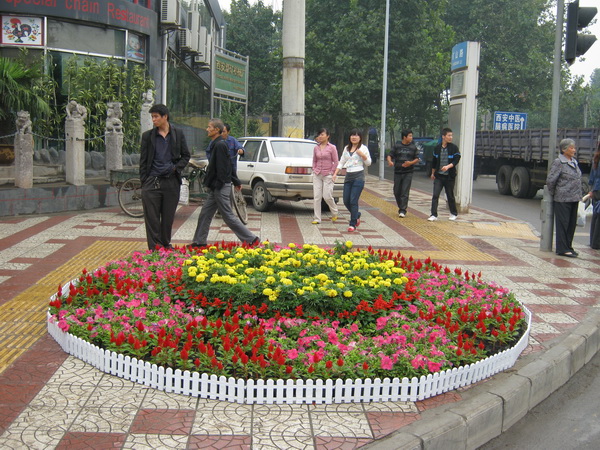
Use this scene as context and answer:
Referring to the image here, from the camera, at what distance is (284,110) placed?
A: 20156 mm

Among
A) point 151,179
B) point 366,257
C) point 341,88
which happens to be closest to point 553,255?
point 366,257

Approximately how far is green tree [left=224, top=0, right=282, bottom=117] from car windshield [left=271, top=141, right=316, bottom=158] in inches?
1222

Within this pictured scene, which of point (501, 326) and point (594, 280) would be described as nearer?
point (501, 326)

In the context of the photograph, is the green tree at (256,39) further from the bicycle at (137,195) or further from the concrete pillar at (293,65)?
the bicycle at (137,195)

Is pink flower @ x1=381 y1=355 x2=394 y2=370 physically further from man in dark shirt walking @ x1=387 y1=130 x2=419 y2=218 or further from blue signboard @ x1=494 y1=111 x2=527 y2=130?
blue signboard @ x1=494 y1=111 x2=527 y2=130

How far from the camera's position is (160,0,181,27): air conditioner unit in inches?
730

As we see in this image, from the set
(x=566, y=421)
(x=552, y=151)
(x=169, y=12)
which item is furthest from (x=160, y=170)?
(x=169, y=12)

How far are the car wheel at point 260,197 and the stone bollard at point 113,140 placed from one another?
289 centimetres

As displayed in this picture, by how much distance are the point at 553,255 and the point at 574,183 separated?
3.53 feet

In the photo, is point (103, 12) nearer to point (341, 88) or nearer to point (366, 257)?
point (366, 257)

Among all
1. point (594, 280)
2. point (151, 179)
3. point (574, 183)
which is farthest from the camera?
point (574, 183)

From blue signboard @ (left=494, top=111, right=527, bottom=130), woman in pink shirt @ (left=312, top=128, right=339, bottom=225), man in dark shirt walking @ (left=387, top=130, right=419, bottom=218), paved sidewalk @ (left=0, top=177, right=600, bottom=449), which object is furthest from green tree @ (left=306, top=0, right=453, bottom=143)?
paved sidewalk @ (left=0, top=177, right=600, bottom=449)

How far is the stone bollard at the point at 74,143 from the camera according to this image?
12742 millimetres

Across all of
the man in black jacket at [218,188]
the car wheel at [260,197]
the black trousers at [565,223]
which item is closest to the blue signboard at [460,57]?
the car wheel at [260,197]
